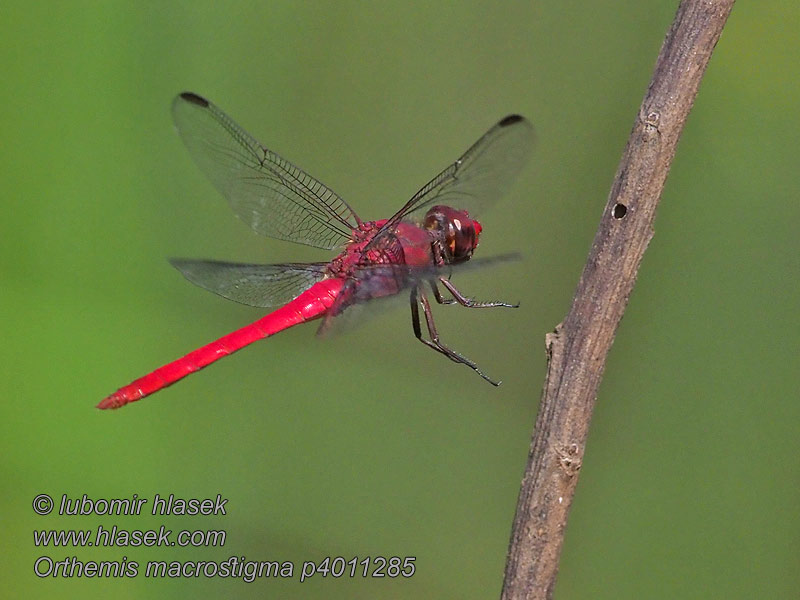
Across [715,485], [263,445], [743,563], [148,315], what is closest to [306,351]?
[263,445]

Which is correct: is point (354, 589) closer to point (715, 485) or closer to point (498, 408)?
point (498, 408)

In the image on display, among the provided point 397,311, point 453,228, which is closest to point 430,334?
point 397,311

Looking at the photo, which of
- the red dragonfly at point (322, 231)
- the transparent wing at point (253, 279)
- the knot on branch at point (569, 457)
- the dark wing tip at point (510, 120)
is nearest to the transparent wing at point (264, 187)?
the red dragonfly at point (322, 231)

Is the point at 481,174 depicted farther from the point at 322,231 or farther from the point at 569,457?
the point at 569,457

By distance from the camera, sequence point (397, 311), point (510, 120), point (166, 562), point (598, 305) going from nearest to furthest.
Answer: point (598, 305), point (510, 120), point (397, 311), point (166, 562)

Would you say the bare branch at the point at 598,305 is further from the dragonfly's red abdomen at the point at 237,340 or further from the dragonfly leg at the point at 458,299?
the dragonfly's red abdomen at the point at 237,340

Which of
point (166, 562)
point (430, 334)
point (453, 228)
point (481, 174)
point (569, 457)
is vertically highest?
point (481, 174)
